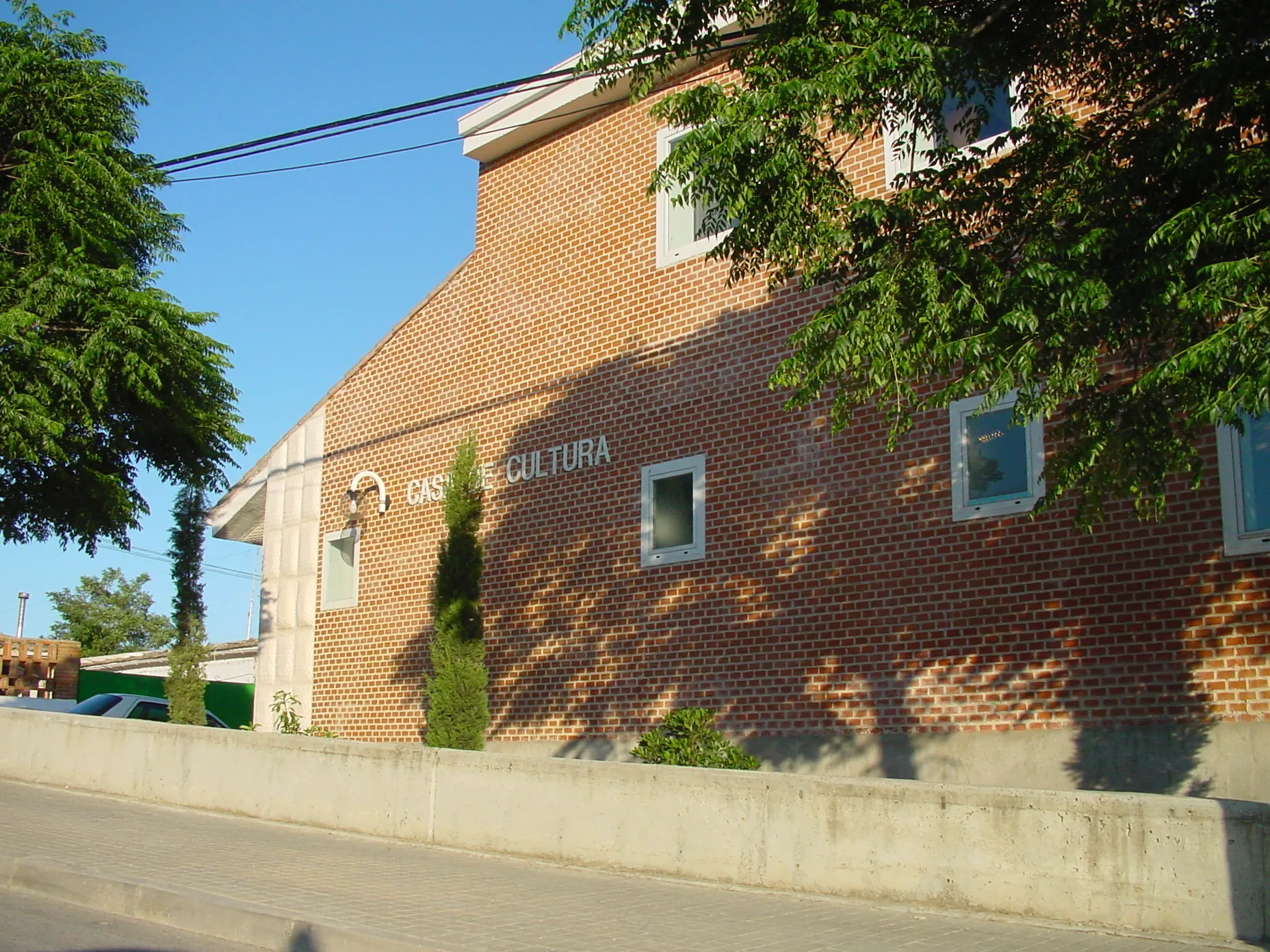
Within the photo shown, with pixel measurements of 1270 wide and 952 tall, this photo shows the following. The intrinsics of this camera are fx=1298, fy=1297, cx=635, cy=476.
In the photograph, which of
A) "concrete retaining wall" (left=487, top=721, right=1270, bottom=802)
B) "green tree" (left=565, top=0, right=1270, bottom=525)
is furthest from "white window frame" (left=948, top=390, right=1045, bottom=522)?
"green tree" (left=565, top=0, right=1270, bottom=525)

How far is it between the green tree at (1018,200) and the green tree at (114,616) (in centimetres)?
5850

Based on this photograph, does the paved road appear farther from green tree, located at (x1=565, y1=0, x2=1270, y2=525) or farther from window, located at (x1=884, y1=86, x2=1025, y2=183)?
window, located at (x1=884, y1=86, x2=1025, y2=183)

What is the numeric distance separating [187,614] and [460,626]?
7251 millimetres

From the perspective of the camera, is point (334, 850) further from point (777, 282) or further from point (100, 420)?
point (100, 420)

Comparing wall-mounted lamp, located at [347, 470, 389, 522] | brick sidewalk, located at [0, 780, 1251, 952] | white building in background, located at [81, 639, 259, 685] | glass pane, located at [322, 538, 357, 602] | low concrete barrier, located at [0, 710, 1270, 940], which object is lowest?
brick sidewalk, located at [0, 780, 1251, 952]

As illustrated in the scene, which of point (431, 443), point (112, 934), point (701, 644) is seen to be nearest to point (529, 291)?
point (431, 443)

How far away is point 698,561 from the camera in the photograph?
15.3 metres

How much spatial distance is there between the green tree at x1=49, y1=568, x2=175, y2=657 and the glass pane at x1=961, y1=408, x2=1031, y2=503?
5621 centimetres

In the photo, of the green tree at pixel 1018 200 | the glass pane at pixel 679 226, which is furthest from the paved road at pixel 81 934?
the glass pane at pixel 679 226

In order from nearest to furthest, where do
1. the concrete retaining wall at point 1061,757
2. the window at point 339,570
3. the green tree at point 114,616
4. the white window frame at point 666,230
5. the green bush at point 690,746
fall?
the concrete retaining wall at point 1061,757, the green bush at point 690,746, the white window frame at point 666,230, the window at point 339,570, the green tree at point 114,616

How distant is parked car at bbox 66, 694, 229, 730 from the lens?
21.8 m

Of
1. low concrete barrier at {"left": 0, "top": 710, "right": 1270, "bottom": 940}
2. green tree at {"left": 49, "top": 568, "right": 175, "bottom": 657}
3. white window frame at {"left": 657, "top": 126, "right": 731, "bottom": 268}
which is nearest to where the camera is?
low concrete barrier at {"left": 0, "top": 710, "right": 1270, "bottom": 940}

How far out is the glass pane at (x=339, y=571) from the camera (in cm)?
2045

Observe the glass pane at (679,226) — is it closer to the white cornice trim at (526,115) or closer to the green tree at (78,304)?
the white cornice trim at (526,115)
